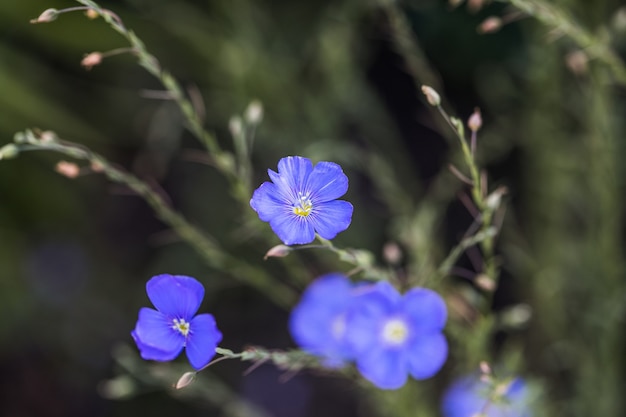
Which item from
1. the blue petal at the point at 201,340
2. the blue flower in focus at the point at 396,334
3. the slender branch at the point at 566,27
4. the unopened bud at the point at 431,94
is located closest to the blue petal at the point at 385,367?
the blue flower in focus at the point at 396,334

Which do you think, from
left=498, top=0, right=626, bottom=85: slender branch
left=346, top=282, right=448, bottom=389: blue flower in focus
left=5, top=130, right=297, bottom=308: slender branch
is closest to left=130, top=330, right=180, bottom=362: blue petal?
left=5, top=130, right=297, bottom=308: slender branch

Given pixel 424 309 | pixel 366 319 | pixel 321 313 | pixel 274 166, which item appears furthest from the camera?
pixel 274 166

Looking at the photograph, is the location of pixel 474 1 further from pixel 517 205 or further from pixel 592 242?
pixel 517 205

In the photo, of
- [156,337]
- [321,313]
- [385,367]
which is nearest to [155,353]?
[156,337]

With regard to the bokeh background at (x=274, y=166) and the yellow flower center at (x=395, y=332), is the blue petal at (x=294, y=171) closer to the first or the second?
the yellow flower center at (x=395, y=332)

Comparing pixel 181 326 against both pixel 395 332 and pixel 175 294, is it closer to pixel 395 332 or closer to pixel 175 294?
pixel 175 294

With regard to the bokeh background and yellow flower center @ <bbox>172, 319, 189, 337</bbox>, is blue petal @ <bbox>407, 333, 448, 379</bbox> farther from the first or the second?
yellow flower center @ <bbox>172, 319, 189, 337</bbox>
